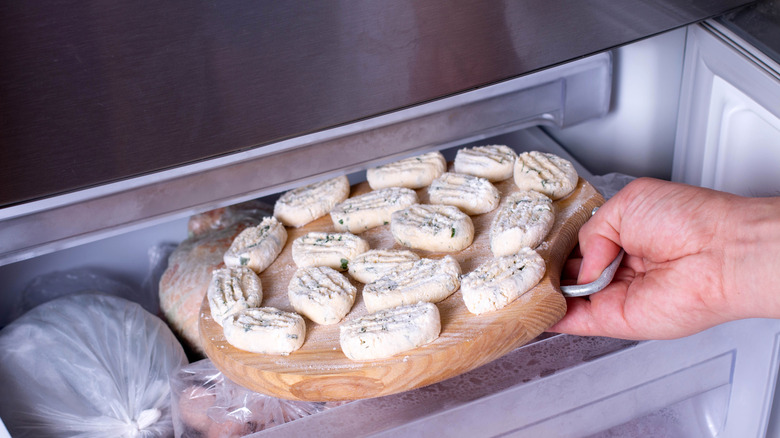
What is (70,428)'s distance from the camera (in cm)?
111

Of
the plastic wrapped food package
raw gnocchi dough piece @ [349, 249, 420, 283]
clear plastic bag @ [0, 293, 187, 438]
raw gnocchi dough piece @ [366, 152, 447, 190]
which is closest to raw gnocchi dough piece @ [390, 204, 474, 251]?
raw gnocchi dough piece @ [349, 249, 420, 283]

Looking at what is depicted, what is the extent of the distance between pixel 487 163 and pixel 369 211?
10.8 inches

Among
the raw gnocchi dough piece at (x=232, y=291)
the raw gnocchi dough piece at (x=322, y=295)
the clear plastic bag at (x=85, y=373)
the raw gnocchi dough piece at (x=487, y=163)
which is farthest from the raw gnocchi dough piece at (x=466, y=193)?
the clear plastic bag at (x=85, y=373)

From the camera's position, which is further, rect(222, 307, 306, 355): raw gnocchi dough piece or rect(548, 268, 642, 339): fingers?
rect(548, 268, 642, 339): fingers

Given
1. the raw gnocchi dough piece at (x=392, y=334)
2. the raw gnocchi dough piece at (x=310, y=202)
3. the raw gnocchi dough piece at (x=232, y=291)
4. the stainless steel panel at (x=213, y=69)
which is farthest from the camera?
the raw gnocchi dough piece at (x=310, y=202)

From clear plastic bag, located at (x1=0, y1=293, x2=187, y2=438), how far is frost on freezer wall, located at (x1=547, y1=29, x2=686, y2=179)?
108cm

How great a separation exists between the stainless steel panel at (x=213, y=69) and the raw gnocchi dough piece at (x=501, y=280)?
0.30 metres

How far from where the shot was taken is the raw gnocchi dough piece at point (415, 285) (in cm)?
104

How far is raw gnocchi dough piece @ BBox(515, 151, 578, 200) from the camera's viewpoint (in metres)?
1.25

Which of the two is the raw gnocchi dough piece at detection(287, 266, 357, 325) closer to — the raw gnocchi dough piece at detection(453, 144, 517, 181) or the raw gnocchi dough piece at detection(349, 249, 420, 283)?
the raw gnocchi dough piece at detection(349, 249, 420, 283)

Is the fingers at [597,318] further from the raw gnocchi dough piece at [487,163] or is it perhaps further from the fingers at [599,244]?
the raw gnocchi dough piece at [487,163]

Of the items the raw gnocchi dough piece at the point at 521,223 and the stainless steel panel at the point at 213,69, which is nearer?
the stainless steel panel at the point at 213,69

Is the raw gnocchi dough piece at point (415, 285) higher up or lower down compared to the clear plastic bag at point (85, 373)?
higher up

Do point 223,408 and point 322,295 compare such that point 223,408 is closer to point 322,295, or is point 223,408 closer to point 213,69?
point 322,295
